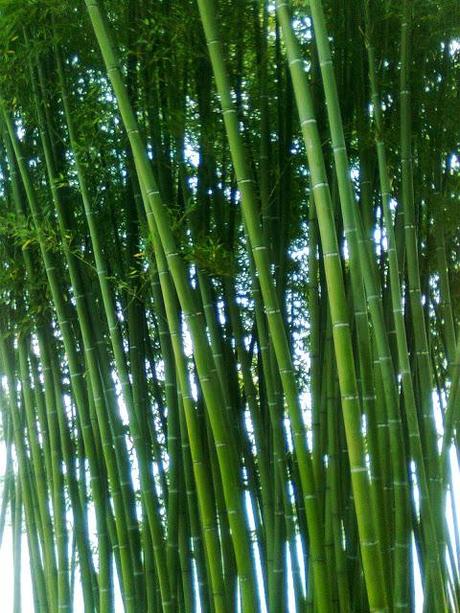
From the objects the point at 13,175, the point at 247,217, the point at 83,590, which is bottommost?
the point at 83,590

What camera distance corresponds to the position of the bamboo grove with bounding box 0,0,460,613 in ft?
9.92

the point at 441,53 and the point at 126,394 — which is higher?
the point at 441,53

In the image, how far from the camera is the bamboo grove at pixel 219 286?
302 cm

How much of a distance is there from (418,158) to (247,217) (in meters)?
1.35

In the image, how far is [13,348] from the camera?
14.5 feet

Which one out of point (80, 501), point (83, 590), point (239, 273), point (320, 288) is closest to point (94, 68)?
point (239, 273)

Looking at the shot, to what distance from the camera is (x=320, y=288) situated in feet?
11.8

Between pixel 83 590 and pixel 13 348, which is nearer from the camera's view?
pixel 83 590

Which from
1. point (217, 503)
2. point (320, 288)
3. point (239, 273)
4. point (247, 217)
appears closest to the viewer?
point (247, 217)

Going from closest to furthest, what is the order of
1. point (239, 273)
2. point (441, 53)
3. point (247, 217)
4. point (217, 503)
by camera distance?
point (247, 217) < point (217, 503) < point (441, 53) < point (239, 273)

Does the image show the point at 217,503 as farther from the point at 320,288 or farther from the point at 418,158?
the point at 418,158

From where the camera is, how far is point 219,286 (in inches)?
161

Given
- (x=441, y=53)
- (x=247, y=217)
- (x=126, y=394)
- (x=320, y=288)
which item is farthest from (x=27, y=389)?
(x=441, y=53)

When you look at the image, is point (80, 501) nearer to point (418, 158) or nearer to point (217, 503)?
point (217, 503)
